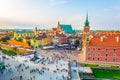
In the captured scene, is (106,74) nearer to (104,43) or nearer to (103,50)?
(103,50)

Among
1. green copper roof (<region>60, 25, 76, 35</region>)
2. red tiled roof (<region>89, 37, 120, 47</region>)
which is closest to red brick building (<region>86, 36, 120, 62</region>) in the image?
red tiled roof (<region>89, 37, 120, 47</region>)

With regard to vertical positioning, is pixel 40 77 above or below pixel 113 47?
below

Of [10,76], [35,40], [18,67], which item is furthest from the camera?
[35,40]

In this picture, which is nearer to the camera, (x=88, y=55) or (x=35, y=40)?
(x=88, y=55)

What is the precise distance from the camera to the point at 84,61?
61656 mm

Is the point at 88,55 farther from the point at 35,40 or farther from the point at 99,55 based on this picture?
the point at 35,40

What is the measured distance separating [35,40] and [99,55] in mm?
41124

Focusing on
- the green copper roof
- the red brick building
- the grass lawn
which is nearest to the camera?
the grass lawn

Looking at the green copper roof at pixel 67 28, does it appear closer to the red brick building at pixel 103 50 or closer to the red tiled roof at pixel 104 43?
the red tiled roof at pixel 104 43

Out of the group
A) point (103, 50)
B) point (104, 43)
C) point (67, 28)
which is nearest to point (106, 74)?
point (103, 50)

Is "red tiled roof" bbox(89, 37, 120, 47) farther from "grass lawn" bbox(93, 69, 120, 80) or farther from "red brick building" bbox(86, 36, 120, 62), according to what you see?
"grass lawn" bbox(93, 69, 120, 80)

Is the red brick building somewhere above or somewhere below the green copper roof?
below

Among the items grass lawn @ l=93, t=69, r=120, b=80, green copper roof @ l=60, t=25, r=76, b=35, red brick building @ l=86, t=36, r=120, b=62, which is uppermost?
green copper roof @ l=60, t=25, r=76, b=35

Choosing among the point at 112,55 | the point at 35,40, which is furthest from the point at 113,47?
the point at 35,40
